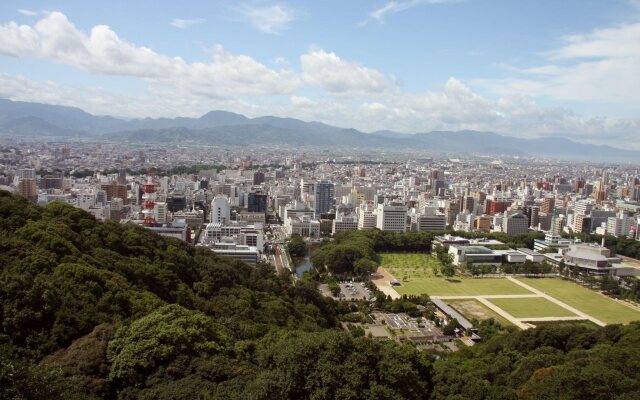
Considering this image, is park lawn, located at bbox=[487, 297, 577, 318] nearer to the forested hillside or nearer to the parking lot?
the parking lot

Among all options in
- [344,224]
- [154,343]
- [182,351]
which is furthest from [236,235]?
[154,343]

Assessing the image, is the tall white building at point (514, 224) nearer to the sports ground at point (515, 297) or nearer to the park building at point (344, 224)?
the park building at point (344, 224)

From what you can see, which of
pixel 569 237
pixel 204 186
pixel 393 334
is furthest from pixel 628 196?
pixel 393 334

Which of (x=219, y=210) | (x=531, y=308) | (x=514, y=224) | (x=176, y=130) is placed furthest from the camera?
(x=176, y=130)

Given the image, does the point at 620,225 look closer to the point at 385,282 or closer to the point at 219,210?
the point at 385,282

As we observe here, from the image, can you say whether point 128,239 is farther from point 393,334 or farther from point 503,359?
point 503,359

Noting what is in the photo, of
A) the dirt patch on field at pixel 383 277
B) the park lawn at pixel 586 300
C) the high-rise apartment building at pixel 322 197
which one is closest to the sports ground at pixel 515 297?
the park lawn at pixel 586 300
